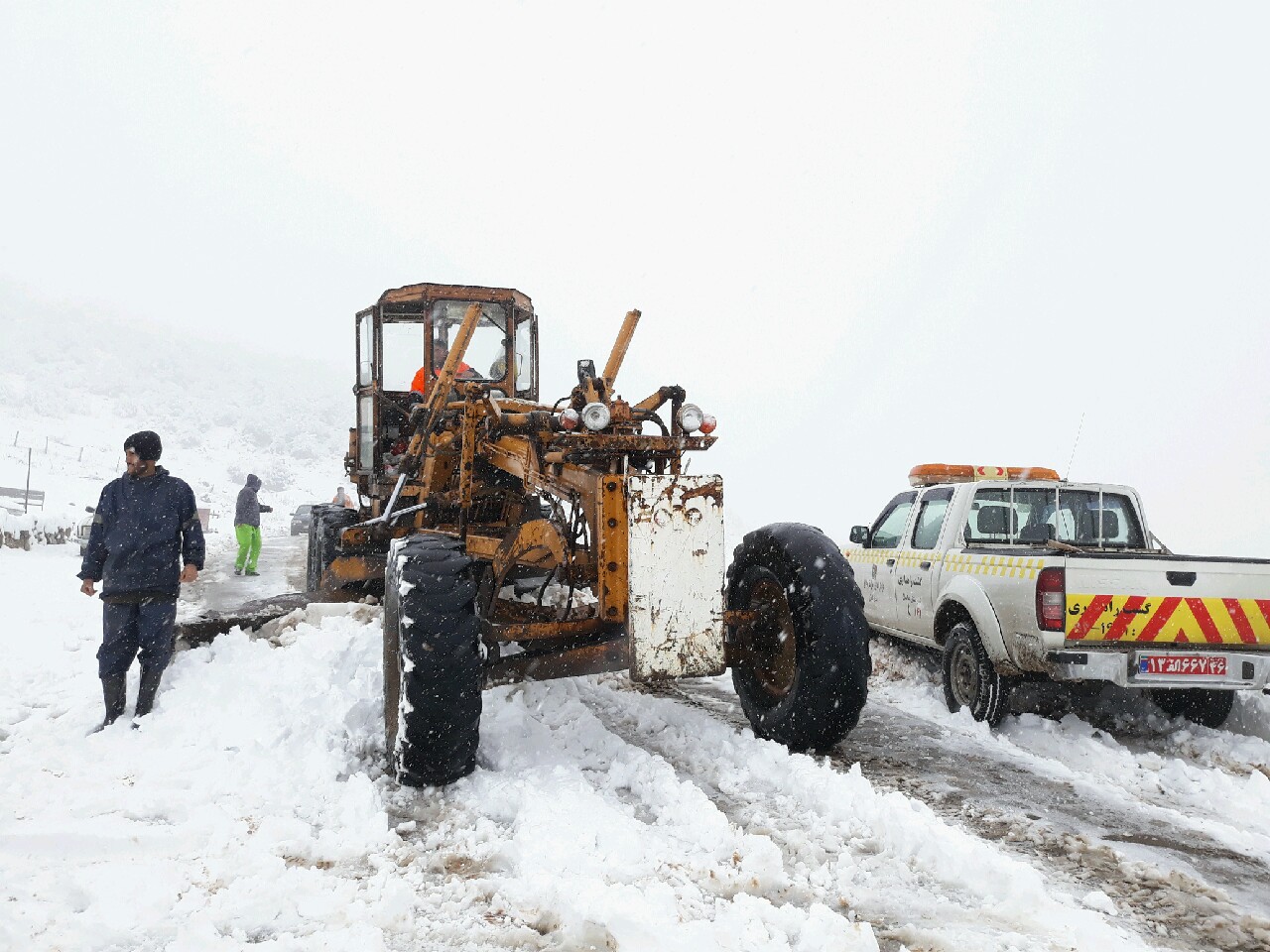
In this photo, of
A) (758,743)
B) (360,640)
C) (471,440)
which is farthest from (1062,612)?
(360,640)

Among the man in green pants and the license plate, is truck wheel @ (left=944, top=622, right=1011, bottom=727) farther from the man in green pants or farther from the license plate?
the man in green pants

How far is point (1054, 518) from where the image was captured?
6.77 meters

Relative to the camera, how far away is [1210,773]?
4.72 metres

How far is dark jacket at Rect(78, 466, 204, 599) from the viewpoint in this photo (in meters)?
5.45

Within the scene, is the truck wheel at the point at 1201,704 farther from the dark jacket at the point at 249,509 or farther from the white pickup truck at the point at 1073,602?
the dark jacket at the point at 249,509

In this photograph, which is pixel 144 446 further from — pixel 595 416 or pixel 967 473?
pixel 967 473

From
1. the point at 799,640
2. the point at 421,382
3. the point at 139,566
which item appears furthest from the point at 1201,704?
the point at 139,566

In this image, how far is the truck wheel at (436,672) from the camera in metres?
4.17

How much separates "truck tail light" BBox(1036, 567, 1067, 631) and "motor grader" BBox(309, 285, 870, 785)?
132 centimetres

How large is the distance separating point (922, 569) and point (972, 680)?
1.13m

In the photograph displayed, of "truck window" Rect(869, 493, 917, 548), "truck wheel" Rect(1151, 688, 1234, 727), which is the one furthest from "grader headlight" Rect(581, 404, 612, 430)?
"truck wheel" Rect(1151, 688, 1234, 727)

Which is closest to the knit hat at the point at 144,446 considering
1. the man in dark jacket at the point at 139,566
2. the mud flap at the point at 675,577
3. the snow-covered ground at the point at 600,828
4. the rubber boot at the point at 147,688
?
the man in dark jacket at the point at 139,566

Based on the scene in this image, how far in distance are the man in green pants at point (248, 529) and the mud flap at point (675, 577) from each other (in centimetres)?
1219

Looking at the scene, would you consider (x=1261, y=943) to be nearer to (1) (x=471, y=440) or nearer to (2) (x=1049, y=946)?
(2) (x=1049, y=946)
